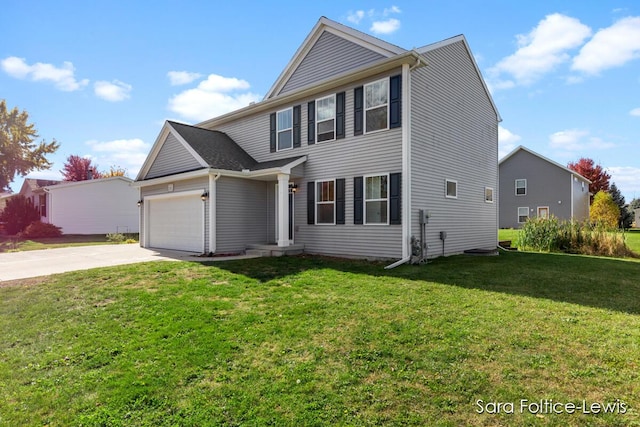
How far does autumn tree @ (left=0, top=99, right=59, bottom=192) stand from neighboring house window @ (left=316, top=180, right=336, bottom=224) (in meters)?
32.1

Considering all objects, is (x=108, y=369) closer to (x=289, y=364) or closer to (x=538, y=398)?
(x=289, y=364)

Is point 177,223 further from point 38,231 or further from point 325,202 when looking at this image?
point 38,231

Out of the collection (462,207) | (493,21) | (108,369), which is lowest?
(108,369)

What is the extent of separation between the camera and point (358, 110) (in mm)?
10844

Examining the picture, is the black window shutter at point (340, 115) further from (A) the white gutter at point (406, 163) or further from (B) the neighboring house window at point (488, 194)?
(B) the neighboring house window at point (488, 194)

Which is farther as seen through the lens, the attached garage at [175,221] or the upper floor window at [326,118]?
the attached garage at [175,221]

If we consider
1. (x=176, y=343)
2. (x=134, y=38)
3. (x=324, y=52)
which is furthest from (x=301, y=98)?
(x=176, y=343)

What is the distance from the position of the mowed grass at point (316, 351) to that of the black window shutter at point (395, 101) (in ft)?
15.6

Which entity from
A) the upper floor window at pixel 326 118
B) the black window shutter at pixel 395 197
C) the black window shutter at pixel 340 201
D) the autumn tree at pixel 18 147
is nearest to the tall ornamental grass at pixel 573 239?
the black window shutter at pixel 395 197

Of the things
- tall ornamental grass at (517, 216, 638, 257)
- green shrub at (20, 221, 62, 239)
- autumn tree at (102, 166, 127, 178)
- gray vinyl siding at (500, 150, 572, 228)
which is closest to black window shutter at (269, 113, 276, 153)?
tall ornamental grass at (517, 216, 638, 257)

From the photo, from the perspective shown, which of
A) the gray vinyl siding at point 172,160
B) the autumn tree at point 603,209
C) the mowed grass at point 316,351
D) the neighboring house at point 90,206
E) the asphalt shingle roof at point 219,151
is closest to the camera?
the mowed grass at point 316,351

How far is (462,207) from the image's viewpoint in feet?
40.8

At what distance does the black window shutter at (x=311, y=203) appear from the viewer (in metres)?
12.0

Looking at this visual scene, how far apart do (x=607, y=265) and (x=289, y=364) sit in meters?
10.2
